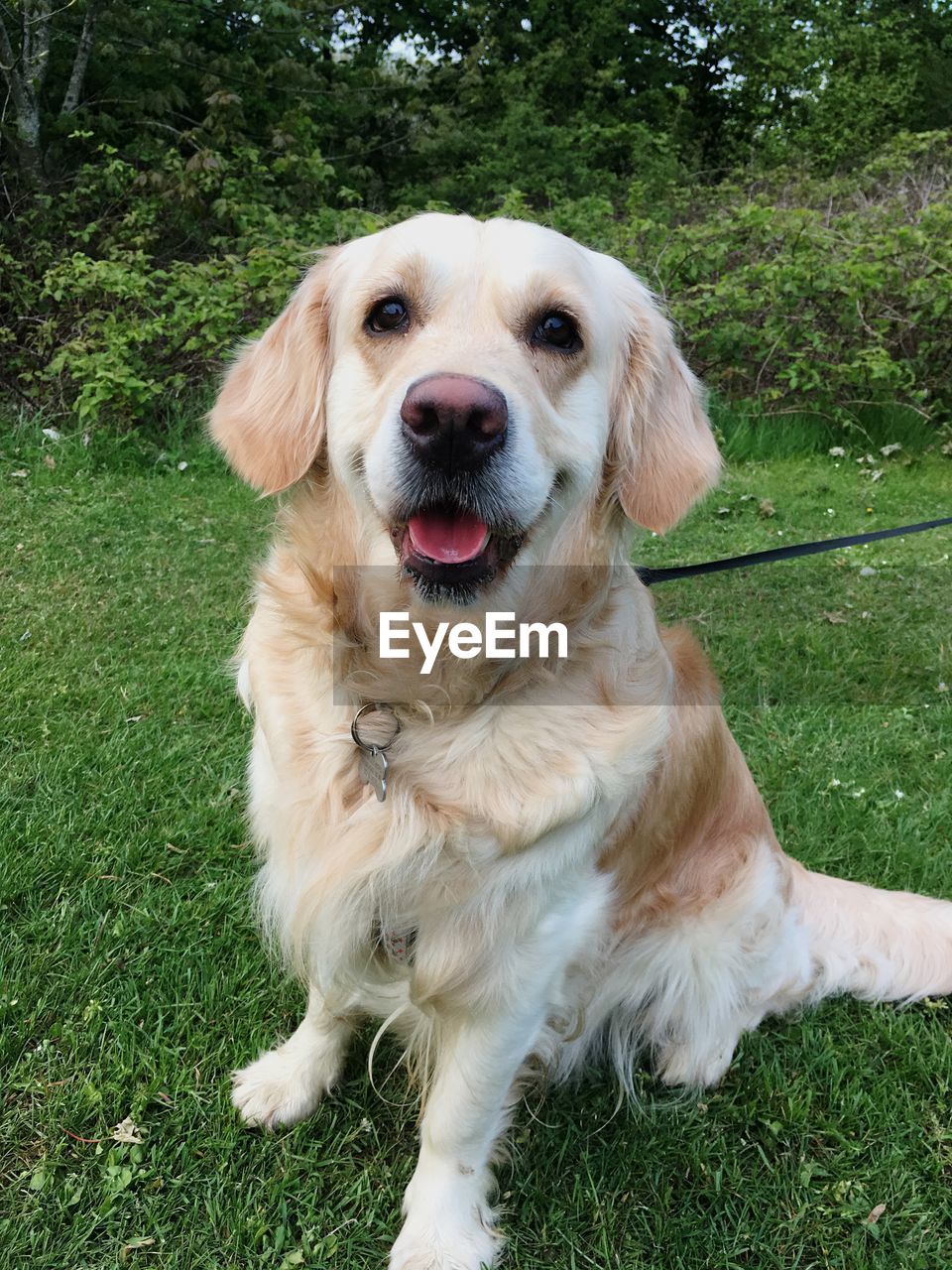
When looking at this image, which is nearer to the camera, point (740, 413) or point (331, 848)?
point (331, 848)

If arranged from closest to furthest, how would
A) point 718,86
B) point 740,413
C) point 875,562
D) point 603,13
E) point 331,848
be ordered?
point 331,848 < point 875,562 < point 740,413 < point 603,13 < point 718,86

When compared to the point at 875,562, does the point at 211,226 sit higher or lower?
higher

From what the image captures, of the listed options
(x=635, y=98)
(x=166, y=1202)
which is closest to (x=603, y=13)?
(x=635, y=98)

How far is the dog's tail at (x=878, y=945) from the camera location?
7.35 ft

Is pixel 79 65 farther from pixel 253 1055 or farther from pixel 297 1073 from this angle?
pixel 297 1073

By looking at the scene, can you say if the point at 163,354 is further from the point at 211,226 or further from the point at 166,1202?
the point at 166,1202

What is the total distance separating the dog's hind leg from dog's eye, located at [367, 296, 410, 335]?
4.75 feet

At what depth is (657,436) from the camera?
188 centimetres

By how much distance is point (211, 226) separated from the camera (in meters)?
7.70

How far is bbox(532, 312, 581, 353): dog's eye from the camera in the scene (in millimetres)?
1725

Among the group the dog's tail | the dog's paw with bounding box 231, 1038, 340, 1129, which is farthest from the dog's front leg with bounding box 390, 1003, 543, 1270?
the dog's tail

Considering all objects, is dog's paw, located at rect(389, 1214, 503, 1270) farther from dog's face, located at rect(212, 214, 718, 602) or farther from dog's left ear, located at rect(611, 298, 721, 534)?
dog's left ear, located at rect(611, 298, 721, 534)

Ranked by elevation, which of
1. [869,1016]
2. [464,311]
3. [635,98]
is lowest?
[869,1016]

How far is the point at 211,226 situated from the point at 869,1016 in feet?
26.0
